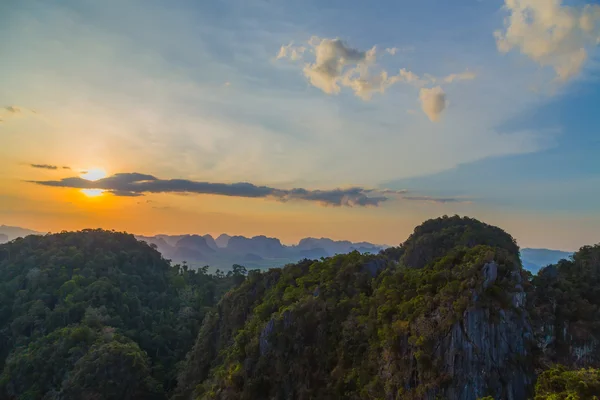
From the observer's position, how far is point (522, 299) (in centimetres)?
2031

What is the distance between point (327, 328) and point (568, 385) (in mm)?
17242

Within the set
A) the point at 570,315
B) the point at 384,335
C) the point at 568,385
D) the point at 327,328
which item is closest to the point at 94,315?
the point at 327,328

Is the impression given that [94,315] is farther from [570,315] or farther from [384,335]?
[570,315]

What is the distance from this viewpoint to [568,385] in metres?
12.6

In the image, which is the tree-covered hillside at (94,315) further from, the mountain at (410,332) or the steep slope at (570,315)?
the steep slope at (570,315)

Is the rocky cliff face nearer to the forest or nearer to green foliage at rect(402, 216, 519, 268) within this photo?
the forest

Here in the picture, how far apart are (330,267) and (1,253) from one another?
6386 centimetres

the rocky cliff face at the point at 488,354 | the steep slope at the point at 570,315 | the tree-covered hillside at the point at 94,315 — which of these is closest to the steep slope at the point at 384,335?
the rocky cliff face at the point at 488,354

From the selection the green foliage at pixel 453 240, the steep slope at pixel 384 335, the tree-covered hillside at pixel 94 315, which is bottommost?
the tree-covered hillside at pixel 94 315

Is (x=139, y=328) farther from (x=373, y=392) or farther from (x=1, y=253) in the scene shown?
(x=373, y=392)

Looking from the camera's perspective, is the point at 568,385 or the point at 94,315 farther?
the point at 94,315

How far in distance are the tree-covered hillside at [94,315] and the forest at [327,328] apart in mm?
189

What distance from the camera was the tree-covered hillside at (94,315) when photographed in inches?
1548

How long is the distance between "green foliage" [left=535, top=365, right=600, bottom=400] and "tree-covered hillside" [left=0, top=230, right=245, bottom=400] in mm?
37934
